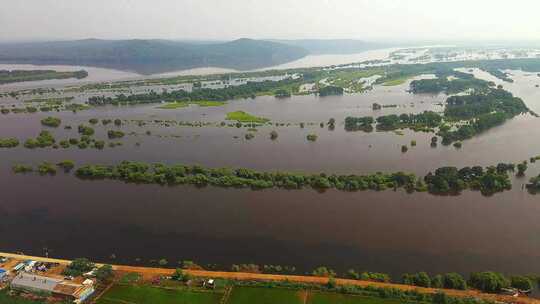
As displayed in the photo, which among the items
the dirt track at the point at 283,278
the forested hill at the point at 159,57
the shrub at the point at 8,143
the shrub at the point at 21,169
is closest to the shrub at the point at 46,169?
the shrub at the point at 21,169

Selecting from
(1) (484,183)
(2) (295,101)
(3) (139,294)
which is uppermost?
(2) (295,101)

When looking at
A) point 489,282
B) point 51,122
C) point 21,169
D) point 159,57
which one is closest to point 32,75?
point 159,57

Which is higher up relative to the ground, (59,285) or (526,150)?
(526,150)

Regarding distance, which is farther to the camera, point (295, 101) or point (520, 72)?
point (520, 72)

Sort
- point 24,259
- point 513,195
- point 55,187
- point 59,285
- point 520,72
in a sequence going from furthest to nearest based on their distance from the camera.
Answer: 1. point 520,72
2. point 55,187
3. point 513,195
4. point 24,259
5. point 59,285

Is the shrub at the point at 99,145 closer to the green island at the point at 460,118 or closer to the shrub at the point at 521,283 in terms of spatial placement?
the green island at the point at 460,118

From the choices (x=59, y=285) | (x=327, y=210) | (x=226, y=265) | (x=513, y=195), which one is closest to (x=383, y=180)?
(x=327, y=210)

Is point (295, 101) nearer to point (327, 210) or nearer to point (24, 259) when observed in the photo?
point (327, 210)
